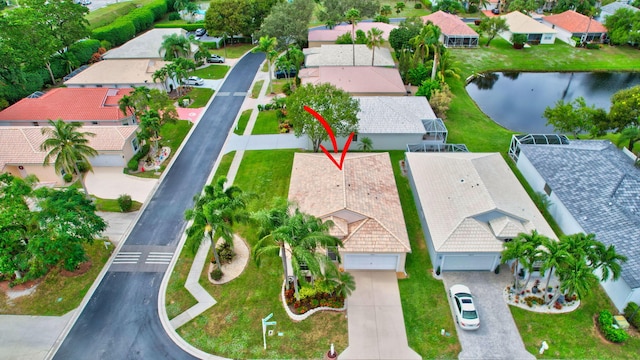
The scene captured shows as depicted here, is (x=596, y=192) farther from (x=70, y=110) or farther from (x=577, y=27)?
(x=577, y=27)

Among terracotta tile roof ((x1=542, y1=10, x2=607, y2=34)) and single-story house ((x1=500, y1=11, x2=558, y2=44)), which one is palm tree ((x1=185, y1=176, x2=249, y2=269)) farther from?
Result: terracotta tile roof ((x1=542, y1=10, x2=607, y2=34))

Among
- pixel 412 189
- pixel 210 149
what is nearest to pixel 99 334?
pixel 210 149

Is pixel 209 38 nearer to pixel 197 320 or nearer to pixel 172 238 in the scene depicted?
pixel 172 238

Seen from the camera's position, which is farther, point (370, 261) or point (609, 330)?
point (370, 261)

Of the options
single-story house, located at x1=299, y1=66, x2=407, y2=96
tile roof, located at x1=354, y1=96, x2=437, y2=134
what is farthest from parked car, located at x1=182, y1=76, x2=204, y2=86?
tile roof, located at x1=354, y1=96, x2=437, y2=134

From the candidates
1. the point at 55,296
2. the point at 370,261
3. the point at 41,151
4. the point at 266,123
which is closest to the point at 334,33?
the point at 266,123

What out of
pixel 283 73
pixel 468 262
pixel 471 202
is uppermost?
pixel 283 73
